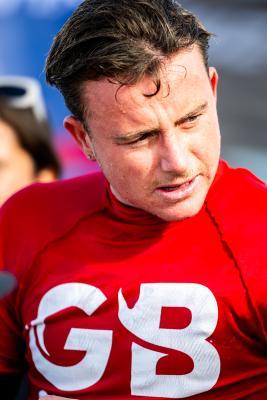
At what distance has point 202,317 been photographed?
4.85ft

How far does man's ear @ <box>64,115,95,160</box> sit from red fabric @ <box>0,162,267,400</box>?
0.13 meters

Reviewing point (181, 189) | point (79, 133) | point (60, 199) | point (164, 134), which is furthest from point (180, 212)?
point (60, 199)

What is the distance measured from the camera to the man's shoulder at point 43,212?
66.3 inches

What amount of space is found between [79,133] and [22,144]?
1173 mm

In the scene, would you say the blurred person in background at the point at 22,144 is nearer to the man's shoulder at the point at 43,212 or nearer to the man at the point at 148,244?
the man's shoulder at the point at 43,212

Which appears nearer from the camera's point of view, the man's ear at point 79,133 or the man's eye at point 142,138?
the man's eye at point 142,138

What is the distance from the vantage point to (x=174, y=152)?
4.56 ft

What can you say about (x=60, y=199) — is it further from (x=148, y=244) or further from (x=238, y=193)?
(x=238, y=193)

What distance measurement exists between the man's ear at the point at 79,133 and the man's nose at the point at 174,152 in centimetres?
21

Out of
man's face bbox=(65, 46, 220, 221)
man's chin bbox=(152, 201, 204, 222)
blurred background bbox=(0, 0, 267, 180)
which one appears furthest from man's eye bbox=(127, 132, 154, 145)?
blurred background bbox=(0, 0, 267, 180)

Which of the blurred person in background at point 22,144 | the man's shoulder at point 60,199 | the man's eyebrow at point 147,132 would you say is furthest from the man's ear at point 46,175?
the man's eyebrow at point 147,132

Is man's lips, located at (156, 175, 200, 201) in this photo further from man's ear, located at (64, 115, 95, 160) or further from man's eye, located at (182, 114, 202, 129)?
man's ear, located at (64, 115, 95, 160)

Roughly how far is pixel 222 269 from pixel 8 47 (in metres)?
1.75

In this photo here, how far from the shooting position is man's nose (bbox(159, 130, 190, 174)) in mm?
1391
